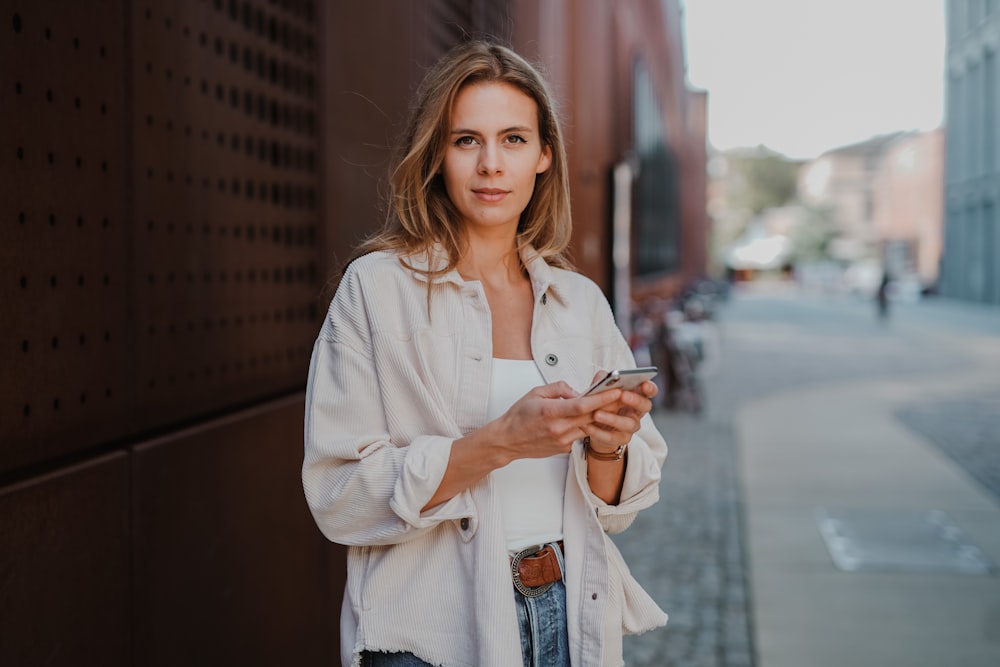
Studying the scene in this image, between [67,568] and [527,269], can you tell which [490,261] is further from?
[67,568]

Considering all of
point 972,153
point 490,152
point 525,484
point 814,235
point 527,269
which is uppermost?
point 972,153

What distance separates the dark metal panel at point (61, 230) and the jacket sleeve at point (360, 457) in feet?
2.34

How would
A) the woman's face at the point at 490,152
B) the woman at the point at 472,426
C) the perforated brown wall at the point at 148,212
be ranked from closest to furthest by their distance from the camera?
the woman at the point at 472,426
the woman's face at the point at 490,152
the perforated brown wall at the point at 148,212

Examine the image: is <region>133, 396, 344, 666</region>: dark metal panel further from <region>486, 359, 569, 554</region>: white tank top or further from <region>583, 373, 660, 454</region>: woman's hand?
<region>583, 373, 660, 454</region>: woman's hand

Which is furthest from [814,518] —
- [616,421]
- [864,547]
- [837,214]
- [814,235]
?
[837,214]

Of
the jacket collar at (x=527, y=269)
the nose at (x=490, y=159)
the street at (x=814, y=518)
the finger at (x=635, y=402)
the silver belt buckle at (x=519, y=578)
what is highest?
the nose at (x=490, y=159)

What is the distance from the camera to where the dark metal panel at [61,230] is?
87.8 inches

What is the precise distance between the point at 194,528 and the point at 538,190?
1410 mm

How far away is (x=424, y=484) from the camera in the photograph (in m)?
1.90

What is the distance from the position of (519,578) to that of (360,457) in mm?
392

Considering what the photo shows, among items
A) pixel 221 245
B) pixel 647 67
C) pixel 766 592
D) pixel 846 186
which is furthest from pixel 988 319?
pixel 846 186

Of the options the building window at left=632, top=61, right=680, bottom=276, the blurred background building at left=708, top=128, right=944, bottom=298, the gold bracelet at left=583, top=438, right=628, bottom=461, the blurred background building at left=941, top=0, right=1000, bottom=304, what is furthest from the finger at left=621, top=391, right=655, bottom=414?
the blurred background building at left=708, top=128, right=944, bottom=298

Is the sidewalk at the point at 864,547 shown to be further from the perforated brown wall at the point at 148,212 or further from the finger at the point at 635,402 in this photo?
the finger at the point at 635,402

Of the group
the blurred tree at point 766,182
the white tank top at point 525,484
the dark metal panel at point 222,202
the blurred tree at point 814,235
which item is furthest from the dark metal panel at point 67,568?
the blurred tree at point 766,182
